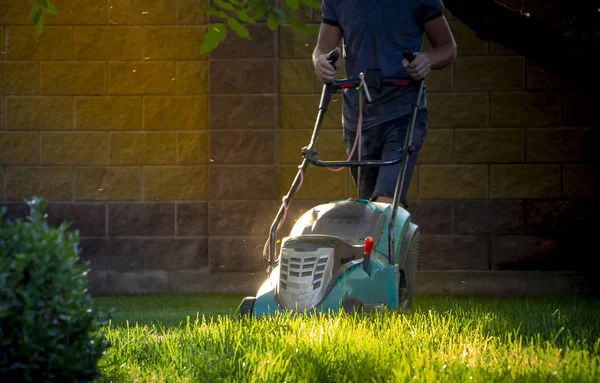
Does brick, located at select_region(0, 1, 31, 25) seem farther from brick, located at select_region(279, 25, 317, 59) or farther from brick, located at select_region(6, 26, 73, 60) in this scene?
brick, located at select_region(279, 25, 317, 59)

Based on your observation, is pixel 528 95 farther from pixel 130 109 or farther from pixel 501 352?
pixel 501 352

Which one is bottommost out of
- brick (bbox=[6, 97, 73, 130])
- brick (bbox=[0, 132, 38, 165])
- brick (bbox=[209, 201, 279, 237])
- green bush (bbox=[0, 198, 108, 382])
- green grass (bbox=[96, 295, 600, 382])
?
green grass (bbox=[96, 295, 600, 382])

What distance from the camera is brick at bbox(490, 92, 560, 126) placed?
8.06 metres

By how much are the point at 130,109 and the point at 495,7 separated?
3.10 metres

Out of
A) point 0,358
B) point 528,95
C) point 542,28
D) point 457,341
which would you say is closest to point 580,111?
point 528,95

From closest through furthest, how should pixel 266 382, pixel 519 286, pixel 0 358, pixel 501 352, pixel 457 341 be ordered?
1. pixel 0 358
2. pixel 266 382
3. pixel 501 352
4. pixel 457 341
5. pixel 519 286

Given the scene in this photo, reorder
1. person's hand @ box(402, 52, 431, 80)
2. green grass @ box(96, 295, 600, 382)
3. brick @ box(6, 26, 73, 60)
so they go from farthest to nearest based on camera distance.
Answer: brick @ box(6, 26, 73, 60), person's hand @ box(402, 52, 431, 80), green grass @ box(96, 295, 600, 382)

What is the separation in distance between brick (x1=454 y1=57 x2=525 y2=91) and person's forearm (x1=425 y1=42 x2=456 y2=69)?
9.50 feet

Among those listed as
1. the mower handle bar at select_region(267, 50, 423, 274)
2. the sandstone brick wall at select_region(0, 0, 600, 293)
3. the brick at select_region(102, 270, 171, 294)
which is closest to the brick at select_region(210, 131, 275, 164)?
the sandstone brick wall at select_region(0, 0, 600, 293)

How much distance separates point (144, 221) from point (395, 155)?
3784mm

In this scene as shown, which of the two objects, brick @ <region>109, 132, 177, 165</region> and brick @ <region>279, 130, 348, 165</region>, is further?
brick @ <region>109, 132, 177, 165</region>

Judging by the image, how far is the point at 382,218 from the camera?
4621mm

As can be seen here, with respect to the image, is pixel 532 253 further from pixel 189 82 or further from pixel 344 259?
pixel 344 259

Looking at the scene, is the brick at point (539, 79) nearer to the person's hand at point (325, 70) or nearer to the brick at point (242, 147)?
the brick at point (242, 147)
